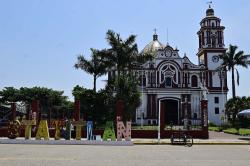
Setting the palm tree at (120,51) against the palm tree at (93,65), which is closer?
the palm tree at (120,51)

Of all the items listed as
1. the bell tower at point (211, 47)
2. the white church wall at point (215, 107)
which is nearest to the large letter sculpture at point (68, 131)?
the bell tower at point (211, 47)

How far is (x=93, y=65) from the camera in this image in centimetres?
4878

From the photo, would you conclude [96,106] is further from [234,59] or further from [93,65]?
[234,59]

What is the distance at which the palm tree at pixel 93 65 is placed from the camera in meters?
45.8

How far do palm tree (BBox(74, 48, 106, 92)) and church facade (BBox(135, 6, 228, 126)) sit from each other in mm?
15262

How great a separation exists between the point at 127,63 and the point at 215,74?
28.8 metres

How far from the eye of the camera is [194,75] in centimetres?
6700

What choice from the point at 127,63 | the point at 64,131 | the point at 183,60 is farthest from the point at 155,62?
the point at 64,131

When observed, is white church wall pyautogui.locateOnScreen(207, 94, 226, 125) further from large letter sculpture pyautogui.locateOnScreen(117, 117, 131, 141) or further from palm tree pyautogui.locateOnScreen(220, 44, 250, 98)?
large letter sculpture pyautogui.locateOnScreen(117, 117, 131, 141)

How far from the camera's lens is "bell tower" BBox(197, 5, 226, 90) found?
67625 mm

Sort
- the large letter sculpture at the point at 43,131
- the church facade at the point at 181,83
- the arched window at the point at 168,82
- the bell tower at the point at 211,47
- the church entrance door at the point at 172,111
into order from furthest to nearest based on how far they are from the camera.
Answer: the bell tower at the point at 211,47 → the arched window at the point at 168,82 → the church entrance door at the point at 172,111 → the church facade at the point at 181,83 → the large letter sculpture at the point at 43,131

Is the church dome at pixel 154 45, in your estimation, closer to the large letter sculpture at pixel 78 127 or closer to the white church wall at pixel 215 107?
the white church wall at pixel 215 107

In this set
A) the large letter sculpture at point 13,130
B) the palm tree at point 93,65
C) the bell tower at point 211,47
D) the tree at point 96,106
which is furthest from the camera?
the bell tower at point 211,47

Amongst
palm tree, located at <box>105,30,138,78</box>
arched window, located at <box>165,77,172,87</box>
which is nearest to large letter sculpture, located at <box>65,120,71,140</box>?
palm tree, located at <box>105,30,138,78</box>
